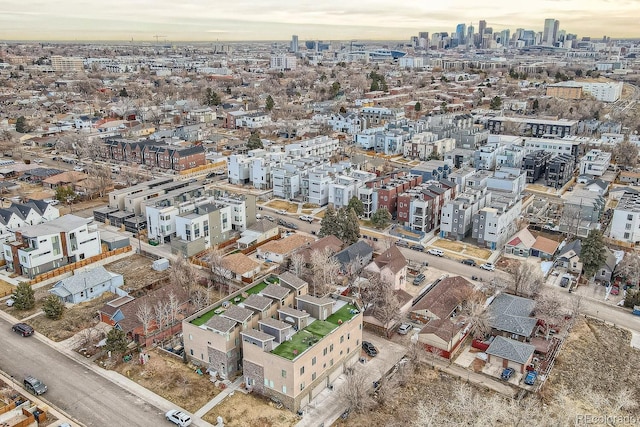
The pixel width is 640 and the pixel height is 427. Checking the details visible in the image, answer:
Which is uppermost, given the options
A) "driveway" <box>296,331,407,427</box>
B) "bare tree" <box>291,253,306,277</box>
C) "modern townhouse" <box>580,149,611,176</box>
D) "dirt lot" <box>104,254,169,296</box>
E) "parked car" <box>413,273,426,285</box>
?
"modern townhouse" <box>580,149,611,176</box>

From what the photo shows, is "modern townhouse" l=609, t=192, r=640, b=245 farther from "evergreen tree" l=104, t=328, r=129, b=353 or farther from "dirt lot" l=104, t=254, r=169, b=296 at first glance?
"evergreen tree" l=104, t=328, r=129, b=353

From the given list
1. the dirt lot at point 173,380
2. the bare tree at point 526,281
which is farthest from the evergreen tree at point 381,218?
the dirt lot at point 173,380

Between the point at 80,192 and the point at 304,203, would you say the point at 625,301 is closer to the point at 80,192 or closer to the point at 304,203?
the point at 304,203

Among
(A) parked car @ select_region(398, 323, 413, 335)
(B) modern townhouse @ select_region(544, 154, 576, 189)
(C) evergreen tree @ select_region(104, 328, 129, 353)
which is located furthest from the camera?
(B) modern townhouse @ select_region(544, 154, 576, 189)

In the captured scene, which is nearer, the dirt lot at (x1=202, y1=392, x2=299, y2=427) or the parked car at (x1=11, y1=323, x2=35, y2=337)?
the dirt lot at (x1=202, y1=392, x2=299, y2=427)

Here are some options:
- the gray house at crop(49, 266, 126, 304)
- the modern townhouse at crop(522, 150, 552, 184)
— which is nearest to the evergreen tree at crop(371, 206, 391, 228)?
the gray house at crop(49, 266, 126, 304)

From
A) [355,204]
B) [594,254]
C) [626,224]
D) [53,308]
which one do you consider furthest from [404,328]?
[626,224]

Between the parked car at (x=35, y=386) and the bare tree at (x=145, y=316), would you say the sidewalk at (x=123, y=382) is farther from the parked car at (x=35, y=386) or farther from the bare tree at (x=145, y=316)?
the bare tree at (x=145, y=316)
